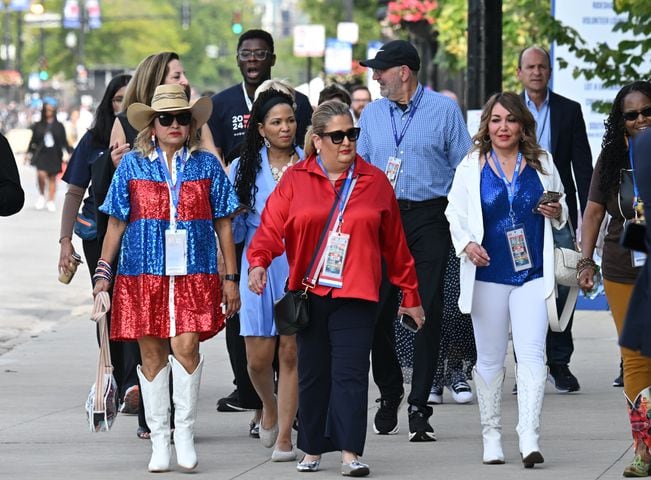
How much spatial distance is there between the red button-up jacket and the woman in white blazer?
37 cm

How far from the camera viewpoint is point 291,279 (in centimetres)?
760

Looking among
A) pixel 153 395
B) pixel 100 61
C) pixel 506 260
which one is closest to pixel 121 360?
pixel 153 395

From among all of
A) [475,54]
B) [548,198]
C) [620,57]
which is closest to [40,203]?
[475,54]

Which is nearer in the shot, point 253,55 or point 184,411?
point 184,411

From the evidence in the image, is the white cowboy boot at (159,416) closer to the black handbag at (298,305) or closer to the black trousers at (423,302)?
the black handbag at (298,305)

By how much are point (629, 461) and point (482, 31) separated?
5388mm

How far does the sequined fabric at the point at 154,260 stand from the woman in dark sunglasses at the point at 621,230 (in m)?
1.82

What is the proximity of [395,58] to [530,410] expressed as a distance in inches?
88.4

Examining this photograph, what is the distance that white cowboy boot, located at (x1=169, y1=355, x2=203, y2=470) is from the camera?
25.2 feet

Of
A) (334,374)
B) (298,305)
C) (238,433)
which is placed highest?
(298,305)

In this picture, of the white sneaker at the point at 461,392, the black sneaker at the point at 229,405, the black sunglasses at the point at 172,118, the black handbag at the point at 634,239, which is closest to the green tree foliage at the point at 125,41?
the white sneaker at the point at 461,392

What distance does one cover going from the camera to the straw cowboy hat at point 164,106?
7836 millimetres

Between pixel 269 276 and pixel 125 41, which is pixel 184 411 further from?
pixel 125 41

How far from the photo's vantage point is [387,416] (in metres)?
8.84
